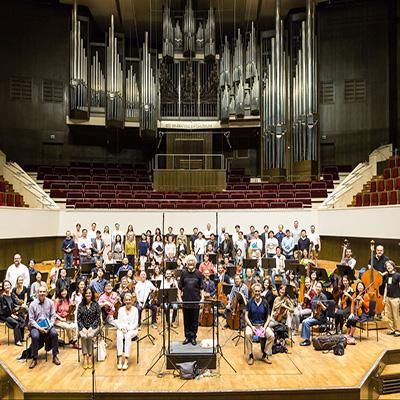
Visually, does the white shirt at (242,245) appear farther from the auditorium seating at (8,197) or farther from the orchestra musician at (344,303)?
the auditorium seating at (8,197)

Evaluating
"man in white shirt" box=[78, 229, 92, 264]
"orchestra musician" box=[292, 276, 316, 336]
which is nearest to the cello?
"orchestra musician" box=[292, 276, 316, 336]

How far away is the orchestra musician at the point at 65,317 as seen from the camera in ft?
23.9

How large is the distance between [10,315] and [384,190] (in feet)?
34.2

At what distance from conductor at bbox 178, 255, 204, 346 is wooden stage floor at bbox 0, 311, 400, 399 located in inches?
23.2

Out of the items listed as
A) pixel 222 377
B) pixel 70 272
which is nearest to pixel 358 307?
pixel 222 377

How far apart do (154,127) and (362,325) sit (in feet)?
43.9

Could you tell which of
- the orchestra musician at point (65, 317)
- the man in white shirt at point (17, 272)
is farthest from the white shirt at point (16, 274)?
the orchestra musician at point (65, 317)

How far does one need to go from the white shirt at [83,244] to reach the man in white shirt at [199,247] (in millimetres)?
2863

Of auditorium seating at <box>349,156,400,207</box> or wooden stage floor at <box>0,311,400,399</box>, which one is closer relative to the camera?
wooden stage floor at <box>0,311,400,399</box>

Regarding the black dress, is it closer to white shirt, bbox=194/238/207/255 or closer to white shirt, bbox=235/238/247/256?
white shirt, bbox=194/238/207/255

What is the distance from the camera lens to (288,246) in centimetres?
1179

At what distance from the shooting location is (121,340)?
6355mm

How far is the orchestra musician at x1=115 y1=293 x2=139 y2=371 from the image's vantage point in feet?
20.7

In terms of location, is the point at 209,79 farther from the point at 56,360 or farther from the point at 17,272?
the point at 56,360
